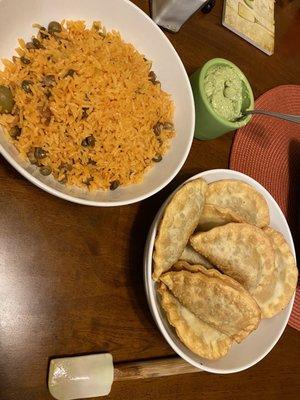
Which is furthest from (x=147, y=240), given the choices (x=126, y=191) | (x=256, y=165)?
(x=256, y=165)

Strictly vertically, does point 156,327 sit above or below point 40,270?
below

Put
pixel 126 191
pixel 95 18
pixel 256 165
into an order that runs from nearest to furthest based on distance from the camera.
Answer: pixel 126 191 → pixel 95 18 → pixel 256 165

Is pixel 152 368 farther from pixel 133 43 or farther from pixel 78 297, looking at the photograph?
pixel 133 43

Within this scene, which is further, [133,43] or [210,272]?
[133,43]

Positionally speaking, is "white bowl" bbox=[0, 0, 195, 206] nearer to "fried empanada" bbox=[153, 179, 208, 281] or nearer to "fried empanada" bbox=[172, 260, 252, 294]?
"fried empanada" bbox=[153, 179, 208, 281]

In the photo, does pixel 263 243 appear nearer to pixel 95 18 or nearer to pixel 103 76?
pixel 103 76

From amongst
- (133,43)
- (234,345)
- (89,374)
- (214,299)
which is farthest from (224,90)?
(89,374)

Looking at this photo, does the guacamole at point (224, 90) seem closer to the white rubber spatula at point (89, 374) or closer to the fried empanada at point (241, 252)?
the fried empanada at point (241, 252)

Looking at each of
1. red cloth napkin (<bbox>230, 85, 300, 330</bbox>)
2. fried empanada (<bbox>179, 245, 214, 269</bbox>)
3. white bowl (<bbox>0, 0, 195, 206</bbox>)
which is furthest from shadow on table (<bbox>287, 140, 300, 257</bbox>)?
white bowl (<bbox>0, 0, 195, 206</bbox>)
